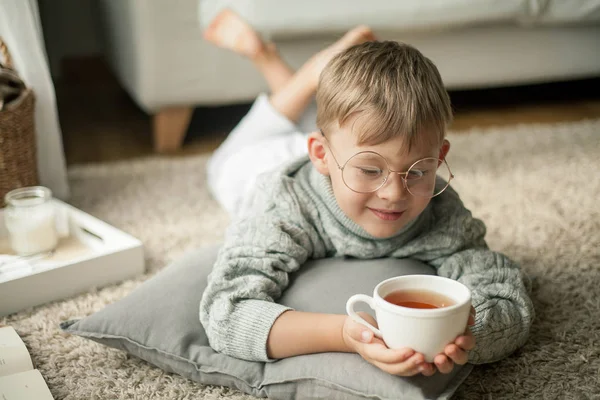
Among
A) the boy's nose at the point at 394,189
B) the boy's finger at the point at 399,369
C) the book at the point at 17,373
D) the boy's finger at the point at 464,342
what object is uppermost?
the boy's nose at the point at 394,189

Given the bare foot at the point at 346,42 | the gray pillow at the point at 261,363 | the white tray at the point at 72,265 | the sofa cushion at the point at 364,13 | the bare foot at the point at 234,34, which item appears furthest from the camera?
the sofa cushion at the point at 364,13

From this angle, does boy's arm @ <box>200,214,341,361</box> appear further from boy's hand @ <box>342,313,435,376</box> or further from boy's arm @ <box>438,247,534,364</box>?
boy's arm @ <box>438,247,534,364</box>

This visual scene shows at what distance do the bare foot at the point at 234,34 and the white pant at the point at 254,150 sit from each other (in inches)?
5.5

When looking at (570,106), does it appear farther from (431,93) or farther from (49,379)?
(49,379)

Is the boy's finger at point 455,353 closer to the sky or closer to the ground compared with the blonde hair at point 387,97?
closer to the ground

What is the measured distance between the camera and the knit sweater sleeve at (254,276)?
98cm

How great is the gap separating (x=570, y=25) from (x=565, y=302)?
4.33 ft

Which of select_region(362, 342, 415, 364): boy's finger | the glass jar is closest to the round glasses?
select_region(362, 342, 415, 364): boy's finger

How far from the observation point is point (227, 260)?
3.48 feet

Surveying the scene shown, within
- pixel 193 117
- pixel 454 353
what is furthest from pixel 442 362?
pixel 193 117

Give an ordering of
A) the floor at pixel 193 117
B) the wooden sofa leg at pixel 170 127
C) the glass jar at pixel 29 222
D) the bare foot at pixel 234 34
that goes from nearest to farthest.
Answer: the glass jar at pixel 29 222 → the bare foot at pixel 234 34 → the wooden sofa leg at pixel 170 127 → the floor at pixel 193 117

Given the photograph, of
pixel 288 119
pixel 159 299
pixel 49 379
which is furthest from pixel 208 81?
pixel 49 379

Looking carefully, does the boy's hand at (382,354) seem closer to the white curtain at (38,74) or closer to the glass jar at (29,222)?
the glass jar at (29,222)

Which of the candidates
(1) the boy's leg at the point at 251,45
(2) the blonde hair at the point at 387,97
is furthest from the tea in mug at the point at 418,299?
(1) the boy's leg at the point at 251,45
